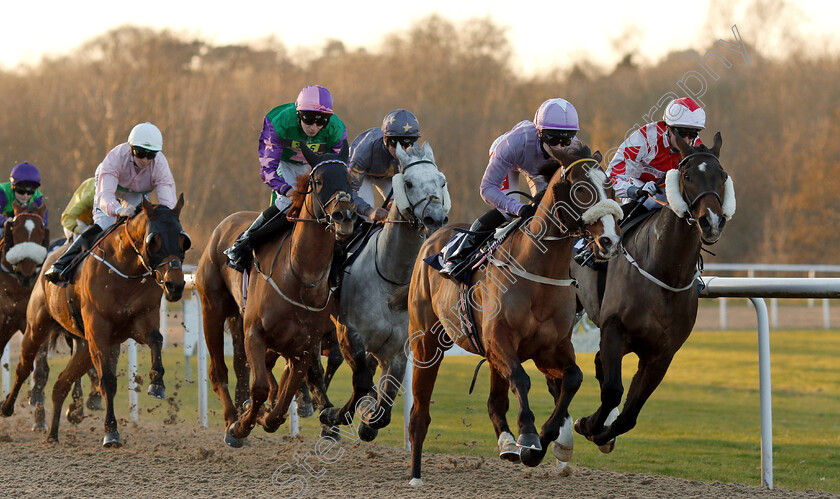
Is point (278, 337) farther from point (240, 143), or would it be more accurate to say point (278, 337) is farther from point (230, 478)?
point (240, 143)

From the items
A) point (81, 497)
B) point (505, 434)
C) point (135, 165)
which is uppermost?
point (135, 165)

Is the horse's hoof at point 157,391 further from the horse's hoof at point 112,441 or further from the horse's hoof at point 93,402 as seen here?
the horse's hoof at point 93,402

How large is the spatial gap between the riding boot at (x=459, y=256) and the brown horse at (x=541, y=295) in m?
0.09

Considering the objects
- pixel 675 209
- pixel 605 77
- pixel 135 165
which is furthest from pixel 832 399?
pixel 605 77

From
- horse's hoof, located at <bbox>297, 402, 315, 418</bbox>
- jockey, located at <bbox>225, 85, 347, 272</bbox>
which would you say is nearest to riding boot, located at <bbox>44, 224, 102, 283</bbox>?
jockey, located at <bbox>225, 85, 347, 272</bbox>

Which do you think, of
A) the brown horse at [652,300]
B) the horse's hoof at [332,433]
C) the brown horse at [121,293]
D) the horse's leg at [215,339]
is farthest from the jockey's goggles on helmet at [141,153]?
the brown horse at [652,300]

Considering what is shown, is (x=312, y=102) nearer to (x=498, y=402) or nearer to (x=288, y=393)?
(x=288, y=393)

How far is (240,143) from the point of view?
24250 mm

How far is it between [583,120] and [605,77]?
82.7 inches

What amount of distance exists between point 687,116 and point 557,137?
77 centimetres

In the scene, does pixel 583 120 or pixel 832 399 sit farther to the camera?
pixel 583 120

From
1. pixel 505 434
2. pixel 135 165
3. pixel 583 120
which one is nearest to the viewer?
pixel 505 434

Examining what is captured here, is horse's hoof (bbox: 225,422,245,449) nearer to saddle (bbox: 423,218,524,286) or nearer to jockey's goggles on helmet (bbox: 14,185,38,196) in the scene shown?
saddle (bbox: 423,218,524,286)

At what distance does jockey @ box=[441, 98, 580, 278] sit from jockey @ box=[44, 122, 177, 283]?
281 centimetres
